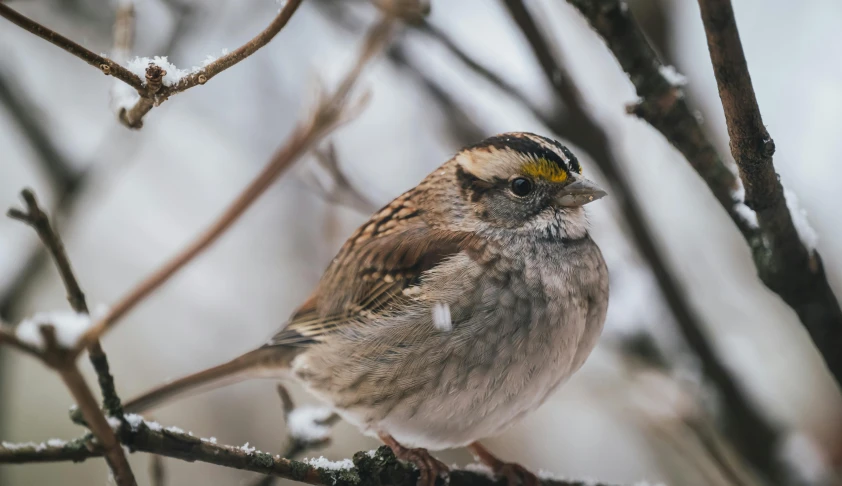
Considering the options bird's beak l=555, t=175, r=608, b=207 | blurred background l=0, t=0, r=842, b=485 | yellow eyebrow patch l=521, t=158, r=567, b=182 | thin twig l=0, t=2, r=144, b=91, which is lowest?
thin twig l=0, t=2, r=144, b=91

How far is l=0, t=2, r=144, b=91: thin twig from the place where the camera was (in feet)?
5.01

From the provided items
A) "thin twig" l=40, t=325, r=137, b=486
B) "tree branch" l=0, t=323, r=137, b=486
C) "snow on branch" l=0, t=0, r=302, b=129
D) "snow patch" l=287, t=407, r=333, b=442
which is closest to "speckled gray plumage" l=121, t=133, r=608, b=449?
"snow patch" l=287, t=407, r=333, b=442

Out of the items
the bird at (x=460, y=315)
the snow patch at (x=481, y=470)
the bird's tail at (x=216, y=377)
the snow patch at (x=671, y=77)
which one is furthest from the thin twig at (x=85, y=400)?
the snow patch at (x=671, y=77)

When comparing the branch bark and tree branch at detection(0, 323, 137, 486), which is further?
the branch bark

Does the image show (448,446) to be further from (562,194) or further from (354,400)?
(562,194)

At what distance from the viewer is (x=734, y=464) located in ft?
13.2

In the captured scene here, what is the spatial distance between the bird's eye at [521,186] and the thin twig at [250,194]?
168 centimetres

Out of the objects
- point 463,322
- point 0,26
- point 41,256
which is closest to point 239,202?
point 463,322

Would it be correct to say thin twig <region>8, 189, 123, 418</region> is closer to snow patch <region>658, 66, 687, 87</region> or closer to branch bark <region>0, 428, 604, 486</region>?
branch bark <region>0, 428, 604, 486</region>

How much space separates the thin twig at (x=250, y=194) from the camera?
133 cm

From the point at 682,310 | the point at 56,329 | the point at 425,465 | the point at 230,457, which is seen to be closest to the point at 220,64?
the point at 56,329

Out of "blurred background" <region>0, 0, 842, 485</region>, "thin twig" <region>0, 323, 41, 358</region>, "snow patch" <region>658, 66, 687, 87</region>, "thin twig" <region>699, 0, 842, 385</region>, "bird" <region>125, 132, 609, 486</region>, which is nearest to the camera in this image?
"thin twig" <region>0, 323, 41, 358</region>

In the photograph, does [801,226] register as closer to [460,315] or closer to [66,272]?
[460,315]

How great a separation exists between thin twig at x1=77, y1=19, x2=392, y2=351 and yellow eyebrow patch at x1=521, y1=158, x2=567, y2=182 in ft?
5.37
